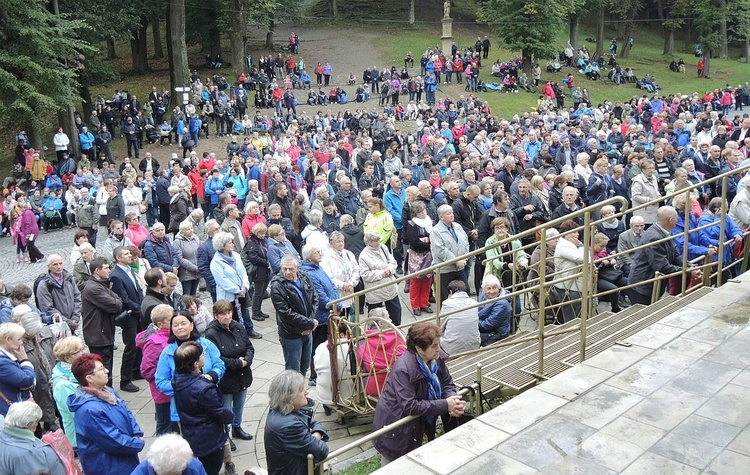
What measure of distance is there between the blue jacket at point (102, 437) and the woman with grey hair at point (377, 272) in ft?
14.1

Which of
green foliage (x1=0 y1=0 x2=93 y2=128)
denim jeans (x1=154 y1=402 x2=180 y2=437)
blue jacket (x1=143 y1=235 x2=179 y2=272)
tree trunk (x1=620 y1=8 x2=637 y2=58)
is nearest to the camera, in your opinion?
denim jeans (x1=154 y1=402 x2=180 y2=437)

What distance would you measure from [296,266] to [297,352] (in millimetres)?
1016

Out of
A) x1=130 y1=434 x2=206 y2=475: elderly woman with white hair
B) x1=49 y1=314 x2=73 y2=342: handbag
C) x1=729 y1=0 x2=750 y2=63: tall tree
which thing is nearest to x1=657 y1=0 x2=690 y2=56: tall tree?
x1=729 y1=0 x2=750 y2=63: tall tree

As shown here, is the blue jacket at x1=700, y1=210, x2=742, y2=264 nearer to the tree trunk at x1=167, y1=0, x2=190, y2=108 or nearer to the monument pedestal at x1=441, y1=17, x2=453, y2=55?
the tree trunk at x1=167, y1=0, x2=190, y2=108

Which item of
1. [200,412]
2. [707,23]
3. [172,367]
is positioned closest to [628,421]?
[200,412]

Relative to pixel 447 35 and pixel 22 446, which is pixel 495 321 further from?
pixel 447 35

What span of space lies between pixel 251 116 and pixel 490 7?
17.8 m

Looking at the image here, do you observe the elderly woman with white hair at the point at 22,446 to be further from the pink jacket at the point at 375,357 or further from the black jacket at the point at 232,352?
the pink jacket at the point at 375,357

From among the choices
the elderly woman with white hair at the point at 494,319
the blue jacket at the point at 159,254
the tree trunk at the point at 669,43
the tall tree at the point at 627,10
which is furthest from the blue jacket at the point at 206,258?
the tree trunk at the point at 669,43

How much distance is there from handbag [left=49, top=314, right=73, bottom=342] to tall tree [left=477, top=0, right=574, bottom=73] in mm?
34889

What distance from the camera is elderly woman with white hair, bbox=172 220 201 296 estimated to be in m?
10.4

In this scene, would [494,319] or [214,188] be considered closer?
[494,319]

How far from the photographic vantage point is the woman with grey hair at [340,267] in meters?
9.14

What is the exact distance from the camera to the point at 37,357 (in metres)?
6.94
